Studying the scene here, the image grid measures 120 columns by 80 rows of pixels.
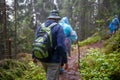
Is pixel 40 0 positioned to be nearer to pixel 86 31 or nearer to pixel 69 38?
pixel 86 31

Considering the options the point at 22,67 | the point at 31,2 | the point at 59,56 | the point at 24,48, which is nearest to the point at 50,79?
the point at 59,56

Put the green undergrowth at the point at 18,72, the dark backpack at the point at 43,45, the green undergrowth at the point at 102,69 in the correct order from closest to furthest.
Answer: the dark backpack at the point at 43,45, the green undergrowth at the point at 102,69, the green undergrowth at the point at 18,72

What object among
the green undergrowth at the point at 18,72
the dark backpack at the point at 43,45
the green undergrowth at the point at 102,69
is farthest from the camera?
the green undergrowth at the point at 18,72

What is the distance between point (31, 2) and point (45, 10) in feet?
14.7

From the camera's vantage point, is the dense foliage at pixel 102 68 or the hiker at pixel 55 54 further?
the dense foliage at pixel 102 68

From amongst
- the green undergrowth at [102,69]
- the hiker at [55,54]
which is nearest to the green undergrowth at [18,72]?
the green undergrowth at [102,69]

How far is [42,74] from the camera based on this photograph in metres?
8.38

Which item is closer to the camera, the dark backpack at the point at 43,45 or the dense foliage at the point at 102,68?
the dark backpack at the point at 43,45

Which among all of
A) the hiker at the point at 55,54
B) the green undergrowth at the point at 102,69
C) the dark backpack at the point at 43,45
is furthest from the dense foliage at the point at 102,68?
the dark backpack at the point at 43,45

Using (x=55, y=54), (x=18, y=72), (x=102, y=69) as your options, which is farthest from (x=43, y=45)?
(x=18, y=72)

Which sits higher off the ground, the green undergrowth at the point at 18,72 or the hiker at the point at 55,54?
the hiker at the point at 55,54

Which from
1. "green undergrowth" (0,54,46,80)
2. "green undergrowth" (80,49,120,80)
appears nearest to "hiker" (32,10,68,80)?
"green undergrowth" (80,49,120,80)

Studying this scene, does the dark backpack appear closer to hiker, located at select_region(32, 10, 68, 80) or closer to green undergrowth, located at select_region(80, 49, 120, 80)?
hiker, located at select_region(32, 10, 68, 80)

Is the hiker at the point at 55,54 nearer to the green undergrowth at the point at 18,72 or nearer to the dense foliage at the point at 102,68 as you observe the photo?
the dense foliage at the point at 102,68
